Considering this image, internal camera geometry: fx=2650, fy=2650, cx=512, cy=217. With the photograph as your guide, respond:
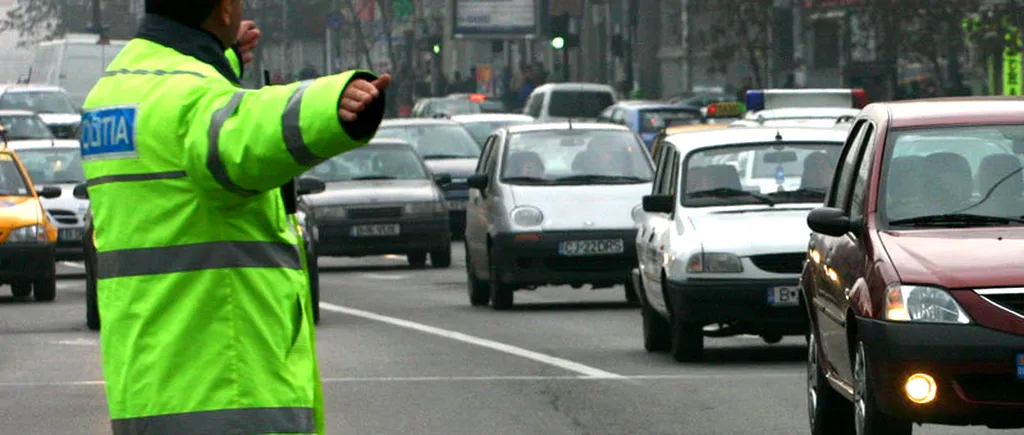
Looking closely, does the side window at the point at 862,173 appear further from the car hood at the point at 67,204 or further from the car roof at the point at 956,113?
the car hood at the point at 67,204

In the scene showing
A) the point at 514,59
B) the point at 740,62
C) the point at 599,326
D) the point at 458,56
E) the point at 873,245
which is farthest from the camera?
the point at 458,56

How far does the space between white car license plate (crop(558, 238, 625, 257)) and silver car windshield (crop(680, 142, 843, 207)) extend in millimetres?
4237

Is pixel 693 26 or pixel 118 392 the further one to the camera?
pixel 693 26

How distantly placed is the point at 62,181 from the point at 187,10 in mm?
25141

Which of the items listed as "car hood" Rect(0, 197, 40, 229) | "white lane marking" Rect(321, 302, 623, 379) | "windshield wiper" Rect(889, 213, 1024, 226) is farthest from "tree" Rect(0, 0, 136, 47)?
"windshield wiper" Rect(889, 213, 1024, 226)

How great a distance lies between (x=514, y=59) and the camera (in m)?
95.6

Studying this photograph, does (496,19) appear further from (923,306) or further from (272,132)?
(272,132)

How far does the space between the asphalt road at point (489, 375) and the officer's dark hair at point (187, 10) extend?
6.91 meters

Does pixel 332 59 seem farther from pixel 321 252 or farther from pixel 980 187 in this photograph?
pixel 980 187

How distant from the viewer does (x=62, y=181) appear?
2934 cm

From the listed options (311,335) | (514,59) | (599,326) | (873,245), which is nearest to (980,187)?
(873,245)

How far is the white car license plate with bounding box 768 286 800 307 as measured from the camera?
14.7 m

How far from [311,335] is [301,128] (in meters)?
0.66

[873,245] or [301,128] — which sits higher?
[301,128]
